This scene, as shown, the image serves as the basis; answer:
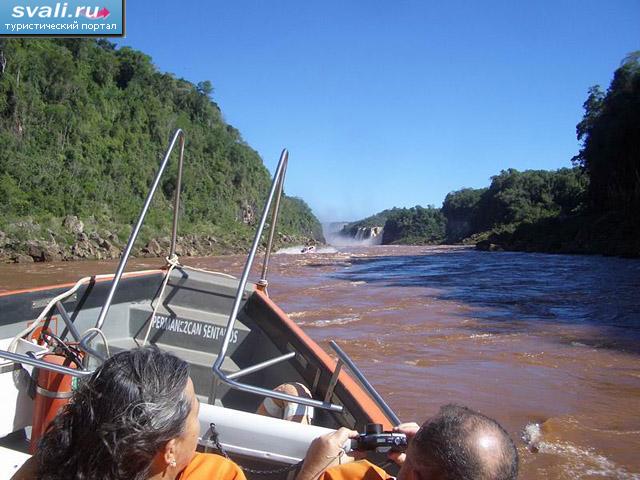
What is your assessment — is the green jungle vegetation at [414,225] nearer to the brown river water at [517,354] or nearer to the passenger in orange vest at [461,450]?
the brown river water at [517,354]

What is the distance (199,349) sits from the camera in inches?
140

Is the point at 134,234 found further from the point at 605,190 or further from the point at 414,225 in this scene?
the point at 414,225

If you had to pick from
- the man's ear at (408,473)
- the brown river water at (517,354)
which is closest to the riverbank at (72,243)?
the brown river water at (517,354)

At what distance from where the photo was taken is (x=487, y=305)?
30.9 feet

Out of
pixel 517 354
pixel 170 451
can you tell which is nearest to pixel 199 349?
pixel 170 451

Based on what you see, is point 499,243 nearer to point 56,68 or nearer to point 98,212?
point 98,212

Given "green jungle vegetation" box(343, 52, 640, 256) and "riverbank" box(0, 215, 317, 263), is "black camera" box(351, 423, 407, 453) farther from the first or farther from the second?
"green jungle vegetation" box(343, 52, 640, 256)

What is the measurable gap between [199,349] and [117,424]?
277 cm

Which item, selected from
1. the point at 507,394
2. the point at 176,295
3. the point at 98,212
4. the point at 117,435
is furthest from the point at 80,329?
the point at 98,212

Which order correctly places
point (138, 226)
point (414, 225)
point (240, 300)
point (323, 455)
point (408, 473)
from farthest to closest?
point (414, 225)
point (138, 226)
point (240, 300)
point (323, 455)
point (408, 473)

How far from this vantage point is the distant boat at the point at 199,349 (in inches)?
63.3

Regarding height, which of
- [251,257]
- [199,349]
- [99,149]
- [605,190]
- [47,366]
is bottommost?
[199,349]

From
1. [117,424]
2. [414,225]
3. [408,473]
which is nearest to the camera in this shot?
[117,424]

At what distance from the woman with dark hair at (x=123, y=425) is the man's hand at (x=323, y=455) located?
1.41 feet
